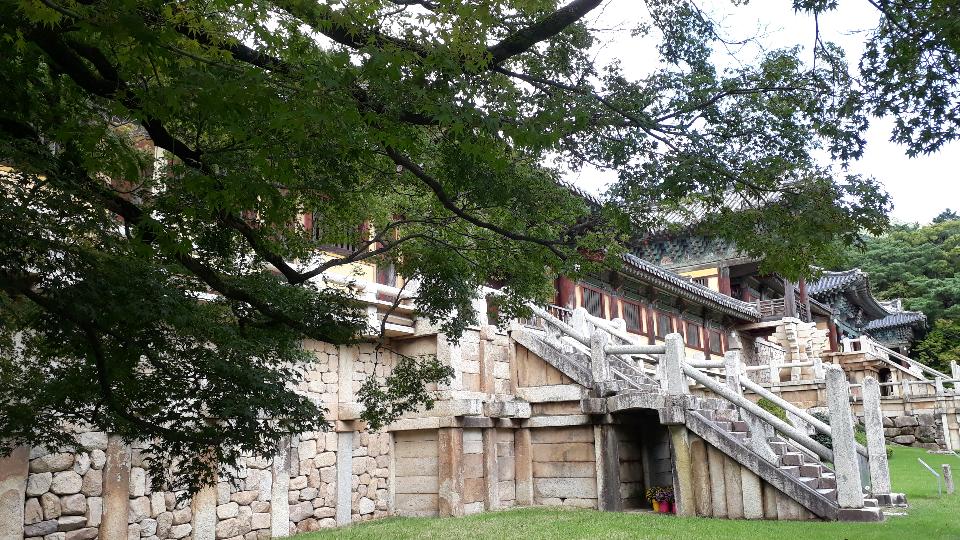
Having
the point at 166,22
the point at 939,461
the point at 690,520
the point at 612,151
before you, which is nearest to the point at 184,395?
the point at 166,22

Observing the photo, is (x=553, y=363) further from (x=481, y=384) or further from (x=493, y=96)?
(x=493, y=96)

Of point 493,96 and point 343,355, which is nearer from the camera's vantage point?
point 493,96

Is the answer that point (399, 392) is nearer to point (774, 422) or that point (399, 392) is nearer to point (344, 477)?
point (344, 477)

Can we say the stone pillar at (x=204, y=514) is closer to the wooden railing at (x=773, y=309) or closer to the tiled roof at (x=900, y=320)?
the wooden railing at (x=773, y=309)

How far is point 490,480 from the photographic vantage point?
13.4 meters

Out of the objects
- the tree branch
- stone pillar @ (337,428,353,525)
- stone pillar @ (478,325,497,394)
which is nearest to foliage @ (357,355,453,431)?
the tree branch

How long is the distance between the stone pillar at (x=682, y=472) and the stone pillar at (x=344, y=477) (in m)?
5.31

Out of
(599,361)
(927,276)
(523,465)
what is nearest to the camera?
(599,361)

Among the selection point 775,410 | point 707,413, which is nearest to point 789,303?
point 775,410

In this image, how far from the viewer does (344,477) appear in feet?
42.7

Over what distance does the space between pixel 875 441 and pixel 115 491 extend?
33.8ft

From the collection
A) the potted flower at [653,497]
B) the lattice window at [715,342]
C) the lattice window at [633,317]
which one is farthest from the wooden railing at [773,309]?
the potted flower at [653,497]

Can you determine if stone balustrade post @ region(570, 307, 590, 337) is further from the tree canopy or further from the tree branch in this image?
the tree branch

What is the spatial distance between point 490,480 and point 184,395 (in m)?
7.72
